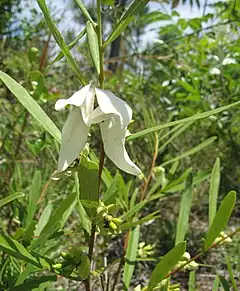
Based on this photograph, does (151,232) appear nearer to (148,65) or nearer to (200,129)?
(200,129)

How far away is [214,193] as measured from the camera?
711 mm

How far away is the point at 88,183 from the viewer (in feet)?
1.71

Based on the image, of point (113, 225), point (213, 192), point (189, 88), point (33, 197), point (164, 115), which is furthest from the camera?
point (164, 115)

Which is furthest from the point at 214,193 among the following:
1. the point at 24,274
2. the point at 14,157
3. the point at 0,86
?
the point at 0,86

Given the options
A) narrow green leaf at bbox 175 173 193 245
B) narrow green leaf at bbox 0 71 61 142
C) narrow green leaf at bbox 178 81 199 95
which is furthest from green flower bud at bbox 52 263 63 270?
narrow green leaf at bbox 178 81 199 95

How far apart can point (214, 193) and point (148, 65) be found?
5.33 ft

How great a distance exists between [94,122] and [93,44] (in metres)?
0.13

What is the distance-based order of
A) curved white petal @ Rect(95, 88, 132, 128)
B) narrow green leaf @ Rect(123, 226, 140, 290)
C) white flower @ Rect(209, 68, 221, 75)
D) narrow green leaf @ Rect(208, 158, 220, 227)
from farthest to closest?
white flower @ Rect(209, 68, 221, 75) < narrow green leaf @ Rect(123, 226, 140, 290) < narrow green leaf @ Rect(208, 158, 220, 227) < curved white petal @ Rect(95, 88, 132, 128)

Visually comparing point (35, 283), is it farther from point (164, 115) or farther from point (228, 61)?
point (164, 115)

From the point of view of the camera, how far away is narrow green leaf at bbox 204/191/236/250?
1.93 ft

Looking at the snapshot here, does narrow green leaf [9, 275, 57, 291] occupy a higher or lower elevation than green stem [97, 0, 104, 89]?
lower

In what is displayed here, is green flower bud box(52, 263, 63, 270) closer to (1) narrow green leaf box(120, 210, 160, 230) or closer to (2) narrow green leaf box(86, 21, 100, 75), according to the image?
(1) narrow green leaf box(120, 210, 160, 230)

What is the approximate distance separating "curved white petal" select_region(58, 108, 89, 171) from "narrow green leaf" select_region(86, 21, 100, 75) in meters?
0.10

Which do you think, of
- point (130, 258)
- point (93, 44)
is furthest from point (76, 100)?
point (130, 258)
